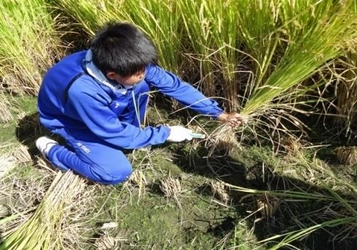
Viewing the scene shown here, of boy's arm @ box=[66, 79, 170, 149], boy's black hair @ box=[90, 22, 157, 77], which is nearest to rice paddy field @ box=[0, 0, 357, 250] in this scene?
boy's arm @ box=[66, 79, 170, 149]

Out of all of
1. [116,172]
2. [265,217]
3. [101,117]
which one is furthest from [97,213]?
[265,217]

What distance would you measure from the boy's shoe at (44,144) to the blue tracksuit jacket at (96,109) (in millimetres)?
29

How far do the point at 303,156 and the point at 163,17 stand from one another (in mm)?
706

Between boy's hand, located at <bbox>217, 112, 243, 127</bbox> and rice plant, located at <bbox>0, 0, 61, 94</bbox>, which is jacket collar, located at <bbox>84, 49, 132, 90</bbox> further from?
rice plant, located at <bbox>0, 0, 61, 94</bbox>

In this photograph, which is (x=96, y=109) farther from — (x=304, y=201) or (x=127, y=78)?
(x=304, y=201)

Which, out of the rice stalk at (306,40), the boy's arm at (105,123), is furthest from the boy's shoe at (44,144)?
the rice stalk at (306,40)

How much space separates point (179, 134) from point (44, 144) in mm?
523

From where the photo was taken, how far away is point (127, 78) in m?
1.80

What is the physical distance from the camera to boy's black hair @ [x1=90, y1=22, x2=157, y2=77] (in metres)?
1.73

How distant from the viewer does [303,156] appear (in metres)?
2.04

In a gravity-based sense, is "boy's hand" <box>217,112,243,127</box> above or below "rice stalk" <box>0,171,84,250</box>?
below

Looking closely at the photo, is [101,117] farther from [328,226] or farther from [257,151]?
[328,226]

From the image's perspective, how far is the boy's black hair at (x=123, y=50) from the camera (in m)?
1.73

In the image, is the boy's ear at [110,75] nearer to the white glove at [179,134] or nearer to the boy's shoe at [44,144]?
the white glove at [179,134]
